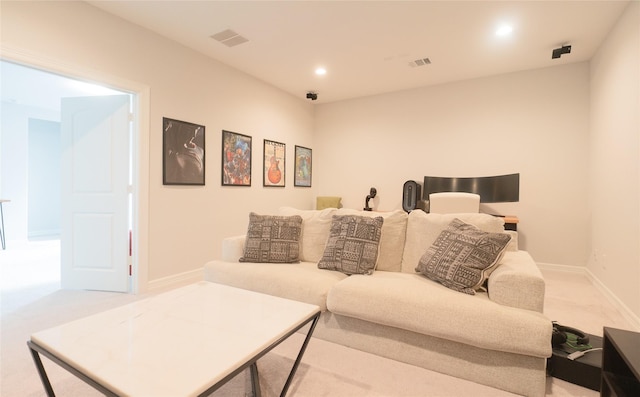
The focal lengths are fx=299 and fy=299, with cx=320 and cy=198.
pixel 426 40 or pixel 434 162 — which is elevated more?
pixel 426 40

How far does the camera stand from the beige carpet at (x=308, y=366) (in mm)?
1551

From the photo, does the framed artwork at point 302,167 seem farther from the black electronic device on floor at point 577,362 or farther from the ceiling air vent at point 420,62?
the black electronic device on floor at point 577,362

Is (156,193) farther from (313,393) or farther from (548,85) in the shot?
(548,85)

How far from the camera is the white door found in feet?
10.2

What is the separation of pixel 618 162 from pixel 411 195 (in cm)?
239

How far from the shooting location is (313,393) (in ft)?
5.03

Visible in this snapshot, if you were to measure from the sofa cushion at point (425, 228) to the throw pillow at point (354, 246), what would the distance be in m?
0.27

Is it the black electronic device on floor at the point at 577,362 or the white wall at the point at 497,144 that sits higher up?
the white wall at the point at 497,144

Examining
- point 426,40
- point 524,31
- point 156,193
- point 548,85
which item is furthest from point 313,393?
point 548,85

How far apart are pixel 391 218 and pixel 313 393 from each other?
4.59ft

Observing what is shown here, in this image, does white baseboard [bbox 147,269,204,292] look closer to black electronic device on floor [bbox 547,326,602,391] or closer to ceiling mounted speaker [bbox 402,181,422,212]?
ceiling mounted speaker [bbox 402,181,422,212]

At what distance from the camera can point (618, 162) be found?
284cm

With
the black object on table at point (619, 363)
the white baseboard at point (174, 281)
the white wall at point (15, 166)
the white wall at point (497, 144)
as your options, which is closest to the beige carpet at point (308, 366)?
the white baseboard at point (174, 281)

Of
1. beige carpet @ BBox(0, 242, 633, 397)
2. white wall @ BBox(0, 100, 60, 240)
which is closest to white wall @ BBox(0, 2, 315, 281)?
beige carpet @ BBox(0, 242, 633, 397)
